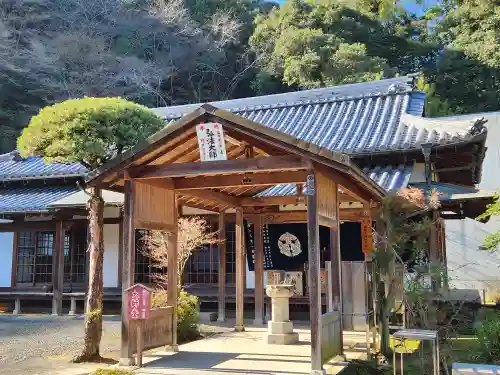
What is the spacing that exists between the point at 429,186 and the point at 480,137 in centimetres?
155

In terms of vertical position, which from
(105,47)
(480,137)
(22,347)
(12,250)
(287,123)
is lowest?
(22,347)

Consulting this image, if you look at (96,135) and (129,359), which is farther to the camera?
(96,135)

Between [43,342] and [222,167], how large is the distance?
5875mm

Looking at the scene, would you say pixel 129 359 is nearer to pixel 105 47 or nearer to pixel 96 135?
pixel 96 135

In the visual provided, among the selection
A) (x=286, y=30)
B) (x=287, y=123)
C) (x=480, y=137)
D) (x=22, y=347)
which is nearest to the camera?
(x=22, y=347)

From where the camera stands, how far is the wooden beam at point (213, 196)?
9328mm

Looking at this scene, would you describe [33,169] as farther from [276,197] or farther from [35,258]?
[276,197]

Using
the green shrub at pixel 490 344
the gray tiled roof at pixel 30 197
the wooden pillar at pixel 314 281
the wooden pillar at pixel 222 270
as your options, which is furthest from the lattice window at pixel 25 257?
the green shrub at pixel 490 344

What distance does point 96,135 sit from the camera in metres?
8.08

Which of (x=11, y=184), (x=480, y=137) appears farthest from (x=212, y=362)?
(x=11, y=184)

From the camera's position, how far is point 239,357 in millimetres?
8445

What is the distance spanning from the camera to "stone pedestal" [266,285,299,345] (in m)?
9.88

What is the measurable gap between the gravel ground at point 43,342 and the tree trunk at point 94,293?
1.31ft

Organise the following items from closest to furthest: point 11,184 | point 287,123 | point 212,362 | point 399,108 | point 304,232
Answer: point 212,362 → point 304,232 → point 399,108 → point 287,123 → point 11,184
